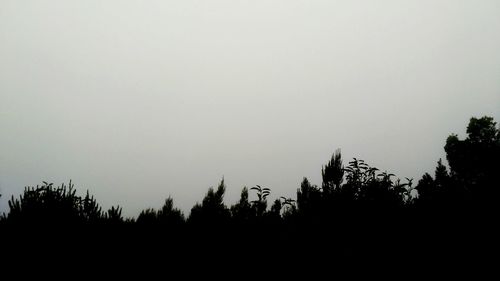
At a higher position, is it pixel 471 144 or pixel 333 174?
Result: pixel 471 144

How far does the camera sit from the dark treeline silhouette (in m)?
5.82

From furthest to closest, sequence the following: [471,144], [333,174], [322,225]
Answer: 1. [471,144]
2. [333,174]
3. [322,225]

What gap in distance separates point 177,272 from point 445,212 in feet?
20.2

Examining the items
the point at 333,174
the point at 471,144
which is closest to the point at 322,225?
the point at 333,174

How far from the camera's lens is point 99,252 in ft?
19.8

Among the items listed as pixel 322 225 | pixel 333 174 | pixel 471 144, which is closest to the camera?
pixel 322 225

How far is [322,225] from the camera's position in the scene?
21.6ft

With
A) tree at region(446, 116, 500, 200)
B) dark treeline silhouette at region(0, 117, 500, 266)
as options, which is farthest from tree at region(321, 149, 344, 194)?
tree at region(446, 116, 500, 200)

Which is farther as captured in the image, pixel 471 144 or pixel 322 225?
pixel 471 144

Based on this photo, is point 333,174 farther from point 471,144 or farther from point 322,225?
point 471,144

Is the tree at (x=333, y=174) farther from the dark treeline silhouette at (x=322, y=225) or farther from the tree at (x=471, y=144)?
the tree at (x=471, y=144)

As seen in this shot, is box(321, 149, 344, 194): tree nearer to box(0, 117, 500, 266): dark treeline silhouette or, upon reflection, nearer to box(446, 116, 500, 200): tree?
box(0, 117, 500, 266): dark treeline silhouette

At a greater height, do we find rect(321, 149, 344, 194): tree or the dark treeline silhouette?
rect(321, 149, 344, 194): tree

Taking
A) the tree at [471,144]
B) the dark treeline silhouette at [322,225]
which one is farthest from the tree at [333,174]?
the tree at [471,144]
